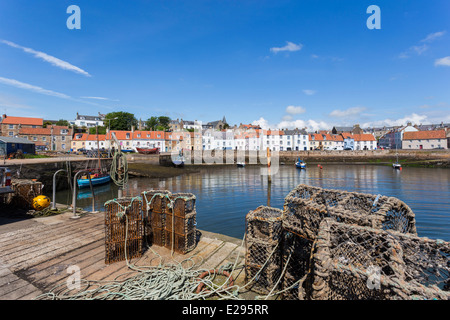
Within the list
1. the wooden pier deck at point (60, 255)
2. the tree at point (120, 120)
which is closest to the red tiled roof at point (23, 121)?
the tree at point (120, 120)

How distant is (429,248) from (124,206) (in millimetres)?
6050

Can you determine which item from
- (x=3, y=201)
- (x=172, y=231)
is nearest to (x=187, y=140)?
(x=3, y=201)

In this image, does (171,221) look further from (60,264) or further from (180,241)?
(60,264)

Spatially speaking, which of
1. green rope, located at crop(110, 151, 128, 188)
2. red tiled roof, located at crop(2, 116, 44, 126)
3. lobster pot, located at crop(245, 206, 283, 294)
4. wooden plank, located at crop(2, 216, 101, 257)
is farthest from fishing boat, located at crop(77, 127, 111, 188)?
red tiled roof, located at crop(2, 116, 44, 126)

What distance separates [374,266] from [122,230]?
5360 millimetres

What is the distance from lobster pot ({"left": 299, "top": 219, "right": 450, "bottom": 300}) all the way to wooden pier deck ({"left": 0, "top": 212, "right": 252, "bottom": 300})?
2.04 meters

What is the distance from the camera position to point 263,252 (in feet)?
15.0

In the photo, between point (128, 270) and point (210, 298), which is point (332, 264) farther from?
point (128, 270)

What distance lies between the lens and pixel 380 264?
3.14 metres

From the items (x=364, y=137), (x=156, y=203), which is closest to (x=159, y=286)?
(x=156, y=203)

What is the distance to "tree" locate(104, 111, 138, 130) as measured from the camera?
88.4 m

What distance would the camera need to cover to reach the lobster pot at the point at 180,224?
576 cm

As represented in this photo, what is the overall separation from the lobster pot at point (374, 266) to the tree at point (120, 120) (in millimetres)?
95370

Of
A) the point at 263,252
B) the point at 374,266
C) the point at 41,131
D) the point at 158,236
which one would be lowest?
the point at 158,236
